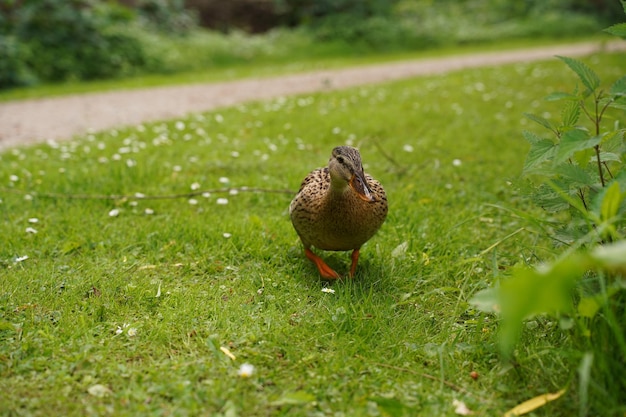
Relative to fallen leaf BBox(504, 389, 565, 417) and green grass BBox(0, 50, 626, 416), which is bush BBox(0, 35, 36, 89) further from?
fallen leaf BBox(504, 389, 565, 417)

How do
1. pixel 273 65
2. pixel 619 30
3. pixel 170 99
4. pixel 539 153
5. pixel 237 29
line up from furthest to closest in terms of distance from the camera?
1. pixel 237 29
2. pixel 273 65
3. pixel 170 99
4. pixel 539 153
5. pixel 619 30

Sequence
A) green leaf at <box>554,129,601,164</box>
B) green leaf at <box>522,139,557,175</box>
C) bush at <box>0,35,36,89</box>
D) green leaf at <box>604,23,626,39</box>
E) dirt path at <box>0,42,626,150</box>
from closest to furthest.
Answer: green leaf at <box>554,129,601,164</box>
green leaf at <box>604,23,626,39</box>
green leaf at <box>522,139,557,175</box>
dirt path at <box>0,42,626,150</box>
bush at <box>0,35,36,89</box>

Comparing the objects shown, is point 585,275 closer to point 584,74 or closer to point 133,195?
point 584,74

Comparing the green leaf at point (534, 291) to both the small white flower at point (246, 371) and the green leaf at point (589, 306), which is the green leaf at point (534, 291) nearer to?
the green leaf at point (589, 306)

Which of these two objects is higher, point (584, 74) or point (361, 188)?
point (584, 74)

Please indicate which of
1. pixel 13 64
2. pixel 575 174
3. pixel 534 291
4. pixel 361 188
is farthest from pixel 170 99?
pixel 534 291

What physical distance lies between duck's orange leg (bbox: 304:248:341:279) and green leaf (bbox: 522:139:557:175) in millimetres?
1214

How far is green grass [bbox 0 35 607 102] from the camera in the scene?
10.1 meters

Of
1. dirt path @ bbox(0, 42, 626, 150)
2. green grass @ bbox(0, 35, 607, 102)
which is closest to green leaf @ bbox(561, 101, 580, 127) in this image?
dirt path @ bbox(0, 42, 626, 150)

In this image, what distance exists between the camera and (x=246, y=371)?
2.39 metres

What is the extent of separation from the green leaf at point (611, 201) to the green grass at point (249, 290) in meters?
0.59

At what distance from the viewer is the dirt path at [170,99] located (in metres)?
7.32

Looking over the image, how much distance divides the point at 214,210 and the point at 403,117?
3.34 metres

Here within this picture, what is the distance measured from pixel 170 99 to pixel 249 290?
6.40 meters
